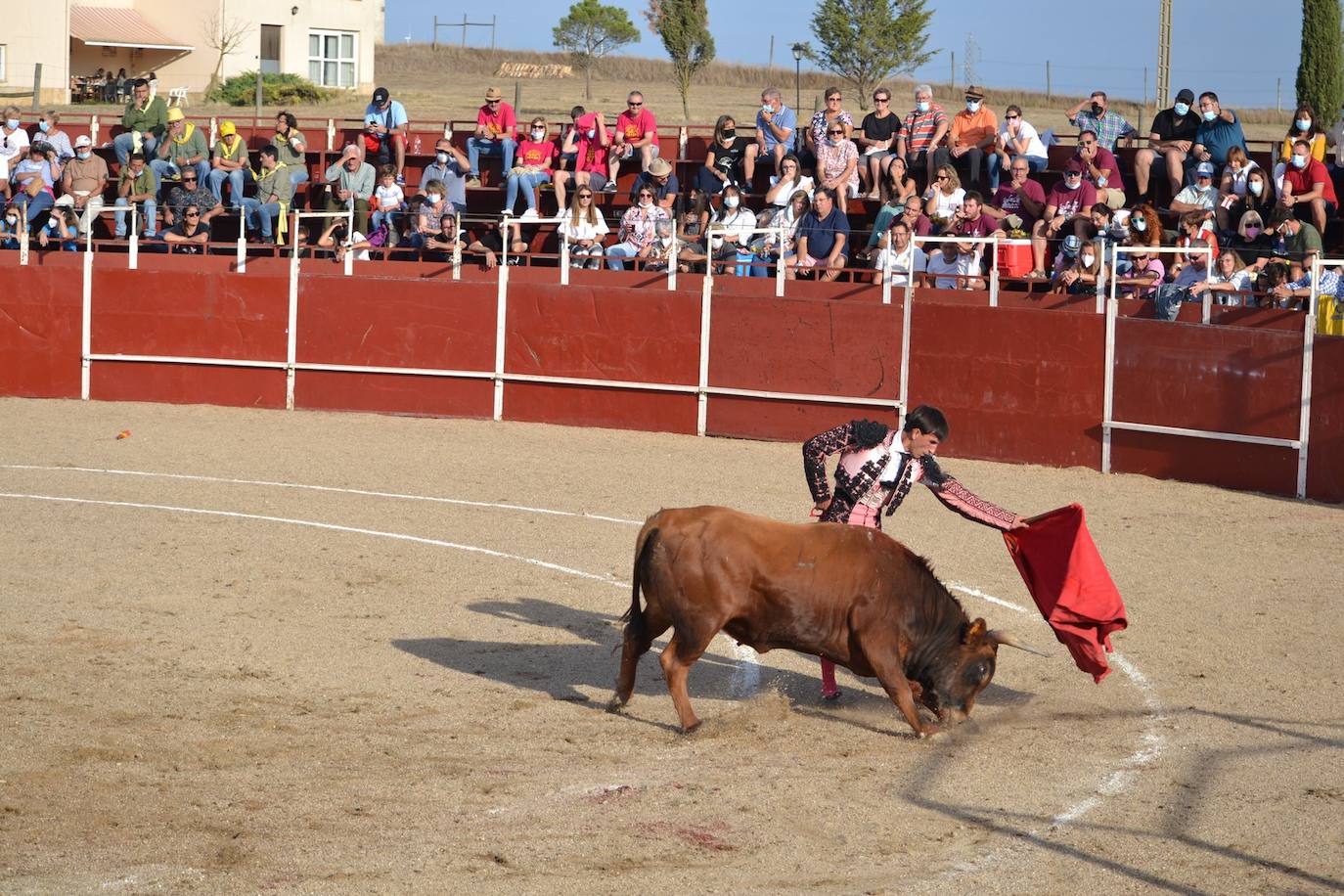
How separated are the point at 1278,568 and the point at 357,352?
9.41 metres

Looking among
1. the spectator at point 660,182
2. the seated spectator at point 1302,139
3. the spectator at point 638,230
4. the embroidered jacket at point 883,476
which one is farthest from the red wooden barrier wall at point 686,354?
the embroidered jacket at point 883,476

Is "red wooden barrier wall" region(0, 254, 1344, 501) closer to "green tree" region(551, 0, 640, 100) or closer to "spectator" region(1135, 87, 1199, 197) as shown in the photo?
"spectator" region(1135, 87, 1199, 197)

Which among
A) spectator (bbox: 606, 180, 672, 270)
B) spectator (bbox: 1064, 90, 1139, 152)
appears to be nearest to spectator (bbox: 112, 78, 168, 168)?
spectator (bbox: 606, 180, 672, 270)

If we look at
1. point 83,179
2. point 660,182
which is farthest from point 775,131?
point 83,179

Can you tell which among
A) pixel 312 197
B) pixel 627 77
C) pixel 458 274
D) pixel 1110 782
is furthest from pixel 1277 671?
pixel 627 77

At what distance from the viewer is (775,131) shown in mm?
17922

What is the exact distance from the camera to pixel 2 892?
4.98 m

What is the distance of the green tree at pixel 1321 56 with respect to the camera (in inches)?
1077

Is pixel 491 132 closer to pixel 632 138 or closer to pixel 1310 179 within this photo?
pixel 632 138

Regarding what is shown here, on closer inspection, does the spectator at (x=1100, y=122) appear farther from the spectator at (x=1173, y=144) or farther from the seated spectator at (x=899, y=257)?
the seated spectator at (x=899, y=257)

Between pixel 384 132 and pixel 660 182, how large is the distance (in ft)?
12.9

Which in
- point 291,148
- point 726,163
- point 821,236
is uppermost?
point 291,148

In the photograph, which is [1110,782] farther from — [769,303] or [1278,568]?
[769,303]

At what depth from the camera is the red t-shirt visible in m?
14.6
